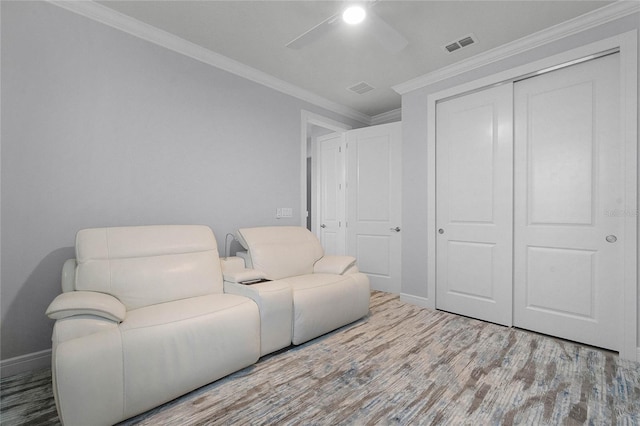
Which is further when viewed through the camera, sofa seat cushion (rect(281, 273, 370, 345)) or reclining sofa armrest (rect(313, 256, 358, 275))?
reclining sofa armrest (rect(313, 256, 358, 275))

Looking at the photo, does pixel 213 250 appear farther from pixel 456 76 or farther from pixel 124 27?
pixel 456 76

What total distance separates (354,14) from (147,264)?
2156 mm

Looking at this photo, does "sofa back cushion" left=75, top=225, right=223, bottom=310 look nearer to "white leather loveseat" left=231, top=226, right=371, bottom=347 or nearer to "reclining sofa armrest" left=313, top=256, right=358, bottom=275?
"white leather loveseat" left=231, top=226, right=371, bottom=347

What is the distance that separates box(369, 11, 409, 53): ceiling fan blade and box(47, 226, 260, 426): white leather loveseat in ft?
6.61

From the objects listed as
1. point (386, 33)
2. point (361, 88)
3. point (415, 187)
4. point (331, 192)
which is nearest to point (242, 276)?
point (386, 33)

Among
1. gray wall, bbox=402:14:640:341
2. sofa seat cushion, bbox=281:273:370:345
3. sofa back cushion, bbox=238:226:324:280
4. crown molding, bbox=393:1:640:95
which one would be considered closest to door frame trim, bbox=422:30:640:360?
crown molding, bbox=393:1:640:95

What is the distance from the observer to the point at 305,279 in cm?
269

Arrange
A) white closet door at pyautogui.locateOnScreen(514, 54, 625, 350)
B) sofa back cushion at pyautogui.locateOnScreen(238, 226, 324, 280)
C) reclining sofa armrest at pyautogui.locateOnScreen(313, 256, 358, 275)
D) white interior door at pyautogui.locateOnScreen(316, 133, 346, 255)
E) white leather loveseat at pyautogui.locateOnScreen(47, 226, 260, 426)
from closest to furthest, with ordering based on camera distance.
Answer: white leather loveseat at pyautogui.locateOnScreen(47, 226, 260, 426) → white closet door at pyautogui.locateOnScreen(514, 54, 625, 350) → sofa back cushion at pyautogui.locateOnScreen(238, 226, 324, 280) → reclining sofa armrest at pyautogui.locateOnScreen(313, 256, 358, 275) → white interior door at pyautogui.locateOnScreen(316, 133, 346, 255)

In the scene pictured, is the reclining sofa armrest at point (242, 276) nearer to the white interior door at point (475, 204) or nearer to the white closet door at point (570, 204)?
the white interior door at point (475, 204)

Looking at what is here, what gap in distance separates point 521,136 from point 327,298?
2.30m

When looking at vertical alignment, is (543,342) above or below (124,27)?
below

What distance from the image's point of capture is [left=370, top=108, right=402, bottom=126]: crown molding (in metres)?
4.41

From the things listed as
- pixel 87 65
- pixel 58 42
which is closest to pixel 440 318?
pixel 87 65

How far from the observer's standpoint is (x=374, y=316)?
3.04m
